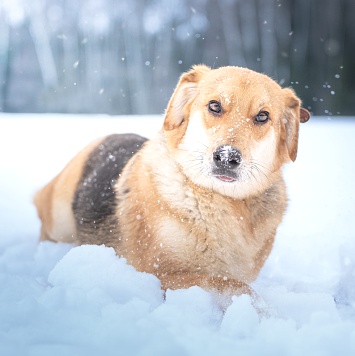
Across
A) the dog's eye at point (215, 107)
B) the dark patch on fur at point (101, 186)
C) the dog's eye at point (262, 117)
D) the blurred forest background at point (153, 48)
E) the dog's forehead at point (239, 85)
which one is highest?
the dog's forehead at point (239, 85)

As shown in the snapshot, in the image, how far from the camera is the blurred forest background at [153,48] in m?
13.5

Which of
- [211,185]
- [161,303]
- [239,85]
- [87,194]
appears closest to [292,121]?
[239,85]

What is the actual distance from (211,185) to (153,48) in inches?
457

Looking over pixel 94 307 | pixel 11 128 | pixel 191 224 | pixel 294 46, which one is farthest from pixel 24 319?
pixel 294 46

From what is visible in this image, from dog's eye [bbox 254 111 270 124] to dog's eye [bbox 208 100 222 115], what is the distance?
23 centimetres

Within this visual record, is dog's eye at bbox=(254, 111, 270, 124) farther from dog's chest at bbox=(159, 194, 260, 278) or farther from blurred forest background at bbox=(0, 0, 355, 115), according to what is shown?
blurred forest background at bbox=(0, 0, 355, 115)

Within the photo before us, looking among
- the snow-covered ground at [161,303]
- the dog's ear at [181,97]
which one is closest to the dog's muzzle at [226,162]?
the dog's ear at [181,97]

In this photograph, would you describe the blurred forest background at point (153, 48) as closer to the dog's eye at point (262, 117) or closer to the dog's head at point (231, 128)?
the dog's head at point (231, 128)

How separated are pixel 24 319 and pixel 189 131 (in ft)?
5.31

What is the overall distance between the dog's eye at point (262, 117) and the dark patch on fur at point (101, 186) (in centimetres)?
125

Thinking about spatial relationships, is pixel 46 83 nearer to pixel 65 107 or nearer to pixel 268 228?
pixel 65 107

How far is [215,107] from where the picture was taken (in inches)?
139

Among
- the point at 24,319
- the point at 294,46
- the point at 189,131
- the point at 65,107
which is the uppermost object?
the point at 189,131

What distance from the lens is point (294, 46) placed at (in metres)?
13.7
